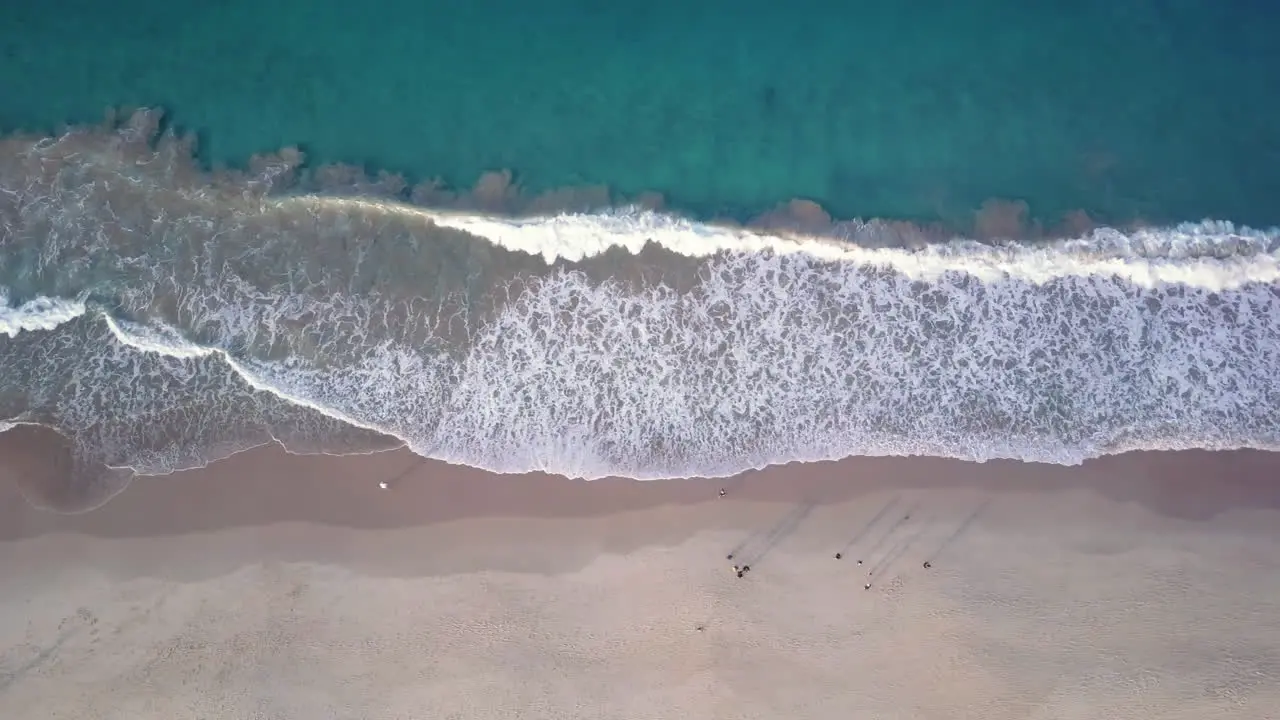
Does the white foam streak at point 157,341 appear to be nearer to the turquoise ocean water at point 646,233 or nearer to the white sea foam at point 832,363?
the turquoise ocean water at point 646,233

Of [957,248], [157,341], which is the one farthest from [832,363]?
[157,341]

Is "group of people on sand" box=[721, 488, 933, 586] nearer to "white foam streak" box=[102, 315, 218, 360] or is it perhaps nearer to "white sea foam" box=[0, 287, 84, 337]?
"white foam streak" box=[102, 315, 218, 360]

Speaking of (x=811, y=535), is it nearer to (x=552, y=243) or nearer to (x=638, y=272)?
(x=638, y=272)

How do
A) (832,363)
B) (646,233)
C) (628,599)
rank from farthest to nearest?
(646,233) < (832,363) < (628,599)

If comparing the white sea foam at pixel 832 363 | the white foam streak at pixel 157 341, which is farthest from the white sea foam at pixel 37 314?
the white sea foam at pixel 832 363

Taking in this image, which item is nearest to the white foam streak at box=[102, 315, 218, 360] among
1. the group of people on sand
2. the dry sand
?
the dry sand

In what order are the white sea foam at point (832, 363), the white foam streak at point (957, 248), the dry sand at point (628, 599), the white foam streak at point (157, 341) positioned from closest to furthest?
the dry sand at point (628, 599), the white sea foam at point (832, 363), the white foam streak at point (157, 341), the white foam streak at point (957, 248)

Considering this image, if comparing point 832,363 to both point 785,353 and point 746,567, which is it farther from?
point 746,567
